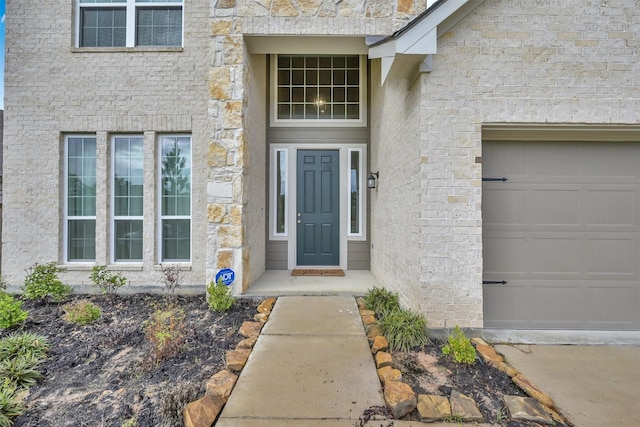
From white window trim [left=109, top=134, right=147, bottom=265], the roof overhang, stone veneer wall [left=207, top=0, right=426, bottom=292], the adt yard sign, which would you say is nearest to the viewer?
the roof overhang

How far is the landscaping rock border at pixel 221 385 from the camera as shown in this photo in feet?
5.78

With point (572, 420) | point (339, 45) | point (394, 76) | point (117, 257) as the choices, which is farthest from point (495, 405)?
point (117, 257)

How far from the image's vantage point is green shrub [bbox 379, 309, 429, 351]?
2.70 meters

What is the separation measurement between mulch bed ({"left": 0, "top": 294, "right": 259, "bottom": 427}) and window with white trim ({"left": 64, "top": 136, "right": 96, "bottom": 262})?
1.14 meters

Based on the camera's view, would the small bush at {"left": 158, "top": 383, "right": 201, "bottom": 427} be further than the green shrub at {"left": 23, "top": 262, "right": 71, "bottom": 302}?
No

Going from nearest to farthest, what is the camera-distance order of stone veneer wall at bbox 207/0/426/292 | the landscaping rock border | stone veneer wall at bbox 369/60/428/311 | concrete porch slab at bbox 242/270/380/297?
the landscaping rock border < stone veneer wall at bbox 369/60/428/311 < stone veneer wall at bbox 207/0/426/292 < concrete porch slab at bbox 242/270/380/297

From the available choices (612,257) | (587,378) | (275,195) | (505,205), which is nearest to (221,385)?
(587,378)

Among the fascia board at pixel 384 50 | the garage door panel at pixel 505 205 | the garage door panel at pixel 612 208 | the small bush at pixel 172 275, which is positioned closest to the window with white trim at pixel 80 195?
the small bush at pixel 172 275

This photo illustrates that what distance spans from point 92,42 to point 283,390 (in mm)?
5814

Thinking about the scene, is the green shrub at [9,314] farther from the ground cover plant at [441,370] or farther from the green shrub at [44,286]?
the ground cover plant at [441,370]

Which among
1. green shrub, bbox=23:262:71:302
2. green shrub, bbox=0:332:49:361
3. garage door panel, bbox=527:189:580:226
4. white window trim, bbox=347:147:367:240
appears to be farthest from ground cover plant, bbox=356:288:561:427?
green shrub, bbox=23:262:71:302

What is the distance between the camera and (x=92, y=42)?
4.54 m

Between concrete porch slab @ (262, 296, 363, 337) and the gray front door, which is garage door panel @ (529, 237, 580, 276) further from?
the gray front door

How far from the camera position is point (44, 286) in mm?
3787
